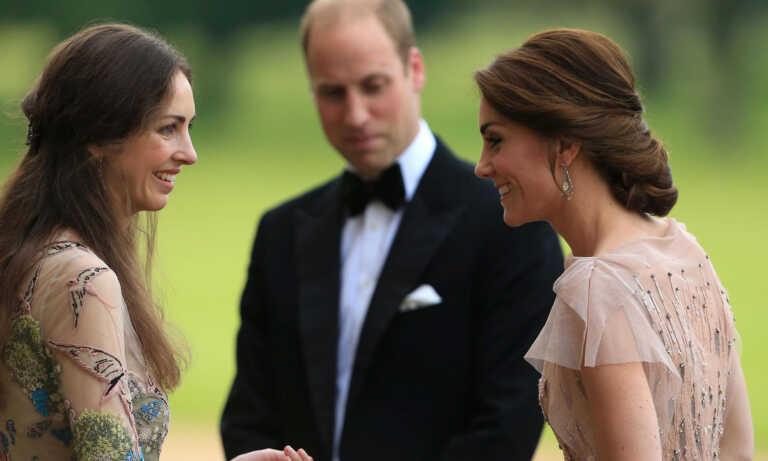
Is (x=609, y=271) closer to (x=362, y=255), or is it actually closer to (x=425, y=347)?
(x=425, y=347)

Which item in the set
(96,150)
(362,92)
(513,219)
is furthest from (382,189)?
(96,150)

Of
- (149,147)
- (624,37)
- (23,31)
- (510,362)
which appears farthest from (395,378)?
(23,31)

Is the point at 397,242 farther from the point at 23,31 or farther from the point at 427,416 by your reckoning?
the point at 23,31

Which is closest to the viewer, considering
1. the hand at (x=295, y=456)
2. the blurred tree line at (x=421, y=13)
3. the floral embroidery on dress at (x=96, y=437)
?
the floral embroidery on dress at (x=96, y=437)

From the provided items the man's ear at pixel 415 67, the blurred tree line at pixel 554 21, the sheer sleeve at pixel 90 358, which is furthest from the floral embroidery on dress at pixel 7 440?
the blurred tree line at pixel 554 21

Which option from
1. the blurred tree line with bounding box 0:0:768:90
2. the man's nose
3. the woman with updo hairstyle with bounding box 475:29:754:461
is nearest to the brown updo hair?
the woman with updo hairstyle with bounding box 475:29:754:461

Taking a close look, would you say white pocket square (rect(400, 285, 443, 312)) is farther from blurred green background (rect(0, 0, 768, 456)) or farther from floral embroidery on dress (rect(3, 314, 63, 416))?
blurred green background (rect(0, 0, 768, 456))

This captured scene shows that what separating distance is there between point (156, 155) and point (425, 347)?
107cm

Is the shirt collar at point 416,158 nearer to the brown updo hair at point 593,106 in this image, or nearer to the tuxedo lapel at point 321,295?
the tuxedo lapel at point 321,295

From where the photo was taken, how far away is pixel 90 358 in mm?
1633

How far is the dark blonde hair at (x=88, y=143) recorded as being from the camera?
1.82 meters

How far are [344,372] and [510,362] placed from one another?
1.51ft

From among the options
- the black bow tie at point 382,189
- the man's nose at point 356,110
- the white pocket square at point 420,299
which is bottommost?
the white pocket square at point 420,299

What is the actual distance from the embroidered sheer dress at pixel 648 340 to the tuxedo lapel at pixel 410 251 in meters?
0.92
